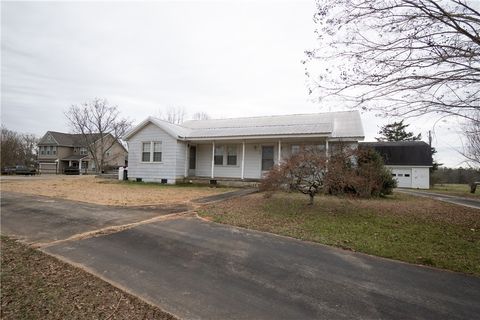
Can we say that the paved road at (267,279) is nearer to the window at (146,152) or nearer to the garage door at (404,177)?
the window at (146,152)

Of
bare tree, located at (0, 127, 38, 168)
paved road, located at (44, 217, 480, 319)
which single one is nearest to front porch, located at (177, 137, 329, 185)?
paved road, located at (44, 217, 480, 319)

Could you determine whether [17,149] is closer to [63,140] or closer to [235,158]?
[63,140]

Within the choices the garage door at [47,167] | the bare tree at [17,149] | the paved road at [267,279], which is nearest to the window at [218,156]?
the paved road at [267,279]

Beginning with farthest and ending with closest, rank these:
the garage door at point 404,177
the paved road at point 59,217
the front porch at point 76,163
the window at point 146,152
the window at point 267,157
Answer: the front porch at point 76,163
the garage door at point 404,177
the window at point 146,152
the window at point 267,157
the paved road at point 59,217

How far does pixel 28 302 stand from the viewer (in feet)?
12.2

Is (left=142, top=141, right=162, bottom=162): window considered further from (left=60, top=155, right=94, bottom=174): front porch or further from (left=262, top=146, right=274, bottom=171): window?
(left=60, top=155, right=94, bottom=174): front porch

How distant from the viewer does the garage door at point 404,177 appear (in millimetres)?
27719

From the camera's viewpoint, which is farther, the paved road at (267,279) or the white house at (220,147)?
the white house at (220,147)

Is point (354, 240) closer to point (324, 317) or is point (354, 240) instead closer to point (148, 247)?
point (324, 317)

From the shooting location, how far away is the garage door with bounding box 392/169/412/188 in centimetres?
2772

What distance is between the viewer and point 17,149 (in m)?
49.4

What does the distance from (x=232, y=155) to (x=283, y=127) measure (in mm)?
4070

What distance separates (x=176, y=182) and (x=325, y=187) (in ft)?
39.8

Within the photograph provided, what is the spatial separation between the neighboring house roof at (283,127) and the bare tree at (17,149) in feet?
122
